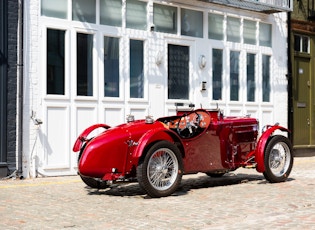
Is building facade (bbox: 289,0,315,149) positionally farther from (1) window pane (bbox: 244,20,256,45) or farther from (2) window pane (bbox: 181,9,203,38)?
(2) window pane (bbox: 181,9,203,38)

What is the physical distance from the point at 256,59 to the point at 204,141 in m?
7.59

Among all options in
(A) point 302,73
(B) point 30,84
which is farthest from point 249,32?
(B) point 30,84

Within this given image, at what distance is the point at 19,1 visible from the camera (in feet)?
38.7

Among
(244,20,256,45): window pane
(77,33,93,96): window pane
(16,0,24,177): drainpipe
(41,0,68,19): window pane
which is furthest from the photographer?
(244,20,256,45): window pane

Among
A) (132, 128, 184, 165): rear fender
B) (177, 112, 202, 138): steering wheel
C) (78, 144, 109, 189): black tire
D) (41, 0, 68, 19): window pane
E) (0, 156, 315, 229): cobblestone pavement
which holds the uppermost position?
(41, 0, 68, 19): window pane

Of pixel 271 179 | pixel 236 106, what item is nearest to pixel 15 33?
pixel 271 179

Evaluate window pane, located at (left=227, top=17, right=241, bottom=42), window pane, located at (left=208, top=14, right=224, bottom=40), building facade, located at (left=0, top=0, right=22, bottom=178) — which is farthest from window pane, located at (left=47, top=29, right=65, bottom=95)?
window pane, located at (left=227, top=17, right=241, bottom=42)

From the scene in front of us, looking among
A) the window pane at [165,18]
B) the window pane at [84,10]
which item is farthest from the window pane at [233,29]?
the window pane at [84,10]

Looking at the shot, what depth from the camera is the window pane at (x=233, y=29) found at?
16078 millimetres

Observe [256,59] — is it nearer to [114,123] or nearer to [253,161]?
[114,123]

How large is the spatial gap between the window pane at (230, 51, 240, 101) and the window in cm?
273

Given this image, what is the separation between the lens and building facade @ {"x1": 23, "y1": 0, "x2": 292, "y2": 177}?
12.0 meters

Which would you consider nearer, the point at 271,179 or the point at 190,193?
the point at 190,193

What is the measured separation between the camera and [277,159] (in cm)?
1068
